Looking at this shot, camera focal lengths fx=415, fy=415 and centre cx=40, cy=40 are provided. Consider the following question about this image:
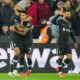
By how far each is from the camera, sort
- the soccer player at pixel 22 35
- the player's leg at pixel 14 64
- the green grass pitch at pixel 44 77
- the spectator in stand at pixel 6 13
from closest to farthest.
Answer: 1. the green grass pitch at pixel 44 77
2. the soccer player at pixel 22 35
3. the player's leg at pixel 14 64
4. the spectator in stand at pixel 6 13

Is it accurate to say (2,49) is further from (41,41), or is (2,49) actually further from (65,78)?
(65,78)

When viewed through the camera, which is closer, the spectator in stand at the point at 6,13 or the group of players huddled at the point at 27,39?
the group of players huddled at the point at 27,39

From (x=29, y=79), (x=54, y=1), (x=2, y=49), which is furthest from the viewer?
(x=54, y=1)

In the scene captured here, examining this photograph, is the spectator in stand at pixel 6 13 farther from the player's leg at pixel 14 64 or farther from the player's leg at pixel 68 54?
the player's leg at pixel 68 54

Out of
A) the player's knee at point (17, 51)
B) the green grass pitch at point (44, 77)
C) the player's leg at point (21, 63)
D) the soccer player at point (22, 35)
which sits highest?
the soccer player at point (22, 35)

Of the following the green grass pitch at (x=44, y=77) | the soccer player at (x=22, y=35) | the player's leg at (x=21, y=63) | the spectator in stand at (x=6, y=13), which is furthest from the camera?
the spectator in stand at (x=6, y=13)

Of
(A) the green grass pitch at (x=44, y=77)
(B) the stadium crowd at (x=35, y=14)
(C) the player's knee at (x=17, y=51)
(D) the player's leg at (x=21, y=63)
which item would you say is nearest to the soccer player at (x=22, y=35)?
(C) the player's knee at (x=17, y=51)

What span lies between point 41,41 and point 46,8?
4.05ft

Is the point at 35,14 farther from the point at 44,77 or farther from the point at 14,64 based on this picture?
the point at 44,77

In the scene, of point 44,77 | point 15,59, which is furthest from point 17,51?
point 44,77

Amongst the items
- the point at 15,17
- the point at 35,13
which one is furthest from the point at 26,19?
the point at 35,13

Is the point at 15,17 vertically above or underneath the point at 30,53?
above

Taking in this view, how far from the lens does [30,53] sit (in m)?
13.4

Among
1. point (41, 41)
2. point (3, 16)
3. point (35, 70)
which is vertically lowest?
point (35, 70)
